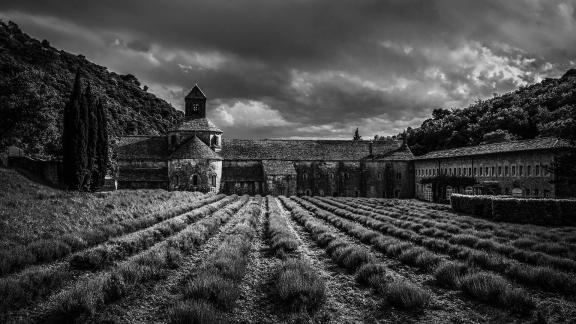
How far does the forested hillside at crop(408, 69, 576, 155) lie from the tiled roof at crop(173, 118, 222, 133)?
47686 mm

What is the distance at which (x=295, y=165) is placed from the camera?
57.7 metres

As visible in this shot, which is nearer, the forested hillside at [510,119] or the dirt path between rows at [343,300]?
the dirt path between rows at [343,300]

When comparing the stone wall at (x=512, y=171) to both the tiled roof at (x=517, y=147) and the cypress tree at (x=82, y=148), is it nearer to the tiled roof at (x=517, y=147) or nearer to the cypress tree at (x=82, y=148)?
the tiled roof at (x=517, y=147)

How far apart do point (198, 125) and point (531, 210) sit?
44728mm

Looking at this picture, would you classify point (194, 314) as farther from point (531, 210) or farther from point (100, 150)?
point (100, 150)

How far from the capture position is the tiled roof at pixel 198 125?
55.4 meters

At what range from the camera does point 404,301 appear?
25.8 feet

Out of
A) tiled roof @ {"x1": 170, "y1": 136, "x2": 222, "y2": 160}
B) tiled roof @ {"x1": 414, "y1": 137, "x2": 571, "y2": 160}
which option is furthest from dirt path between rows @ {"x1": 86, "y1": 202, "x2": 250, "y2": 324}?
tiled roof @ {"x1": 170, "y1": 136, "x2": 222, "y2": 160}

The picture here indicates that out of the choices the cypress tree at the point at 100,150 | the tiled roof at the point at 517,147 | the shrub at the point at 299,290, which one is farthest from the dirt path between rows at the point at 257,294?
the cypress tree at the point at 100,150

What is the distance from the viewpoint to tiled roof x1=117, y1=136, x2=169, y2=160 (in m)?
52.0

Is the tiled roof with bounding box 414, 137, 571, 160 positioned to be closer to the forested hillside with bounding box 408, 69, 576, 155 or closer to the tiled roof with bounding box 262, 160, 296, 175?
the forested hillside with bounding box 408, 69, 576, 155

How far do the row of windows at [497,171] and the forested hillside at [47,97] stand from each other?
46.0 meters

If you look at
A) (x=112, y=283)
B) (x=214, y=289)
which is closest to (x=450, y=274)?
(x=214, y=289)

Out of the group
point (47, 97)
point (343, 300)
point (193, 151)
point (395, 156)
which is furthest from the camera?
point (395, 156)
